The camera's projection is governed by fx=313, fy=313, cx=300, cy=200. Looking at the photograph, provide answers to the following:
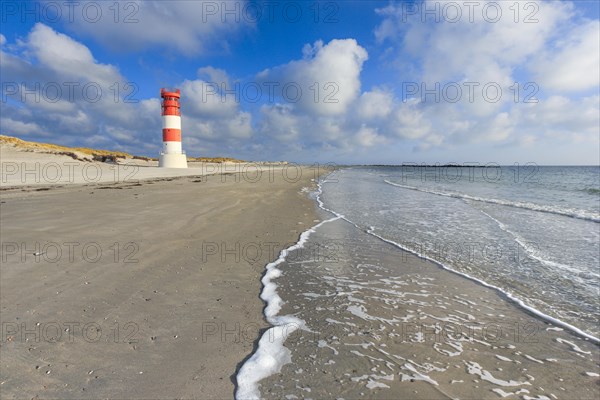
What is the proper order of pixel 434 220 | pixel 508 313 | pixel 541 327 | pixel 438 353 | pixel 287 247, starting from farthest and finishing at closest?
pixel 434 220 < pixel 287 247 < pixel 508 313 < pixel 541 327 < pixel 438 353

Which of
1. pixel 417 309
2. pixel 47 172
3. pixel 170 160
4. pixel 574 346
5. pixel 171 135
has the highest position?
pixel 171 135

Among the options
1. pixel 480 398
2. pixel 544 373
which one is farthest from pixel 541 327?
pixel 480 398

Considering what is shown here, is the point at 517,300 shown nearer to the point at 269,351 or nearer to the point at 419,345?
the point at 419,345

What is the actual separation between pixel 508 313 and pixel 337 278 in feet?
7.89

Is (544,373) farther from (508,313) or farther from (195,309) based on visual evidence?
(195,309)

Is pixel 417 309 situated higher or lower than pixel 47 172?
lower

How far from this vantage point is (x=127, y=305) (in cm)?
387

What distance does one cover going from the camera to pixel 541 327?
A: 3781 millimetres

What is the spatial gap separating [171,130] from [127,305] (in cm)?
3362

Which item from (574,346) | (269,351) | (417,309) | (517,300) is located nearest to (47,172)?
(269,351)

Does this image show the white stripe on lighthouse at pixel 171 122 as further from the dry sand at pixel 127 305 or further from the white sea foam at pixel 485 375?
the white sea foam at pixel 485 375

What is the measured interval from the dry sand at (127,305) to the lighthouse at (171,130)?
27.8 meters

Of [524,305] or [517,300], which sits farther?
[517,300]

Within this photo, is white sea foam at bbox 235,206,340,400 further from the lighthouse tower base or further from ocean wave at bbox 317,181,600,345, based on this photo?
the lighthouse tower base
